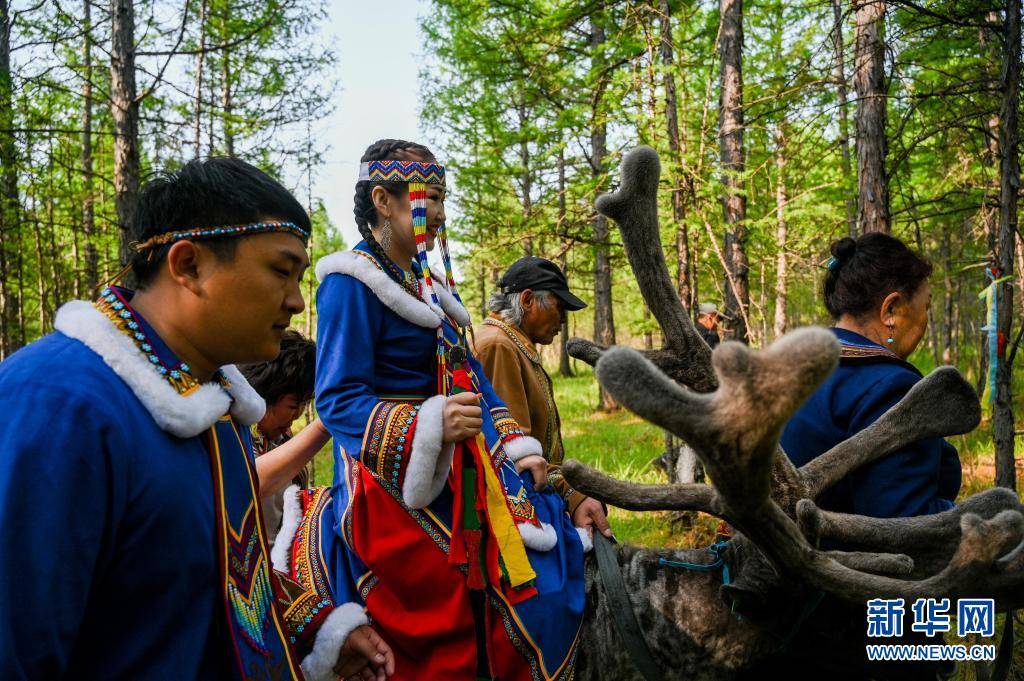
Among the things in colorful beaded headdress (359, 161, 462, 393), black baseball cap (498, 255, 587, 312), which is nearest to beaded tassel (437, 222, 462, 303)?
colorful beaded headdress (359, 161, 462, 393)

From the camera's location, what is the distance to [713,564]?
2514 mm

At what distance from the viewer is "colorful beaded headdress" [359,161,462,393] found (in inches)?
111

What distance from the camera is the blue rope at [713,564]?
98.3 inches

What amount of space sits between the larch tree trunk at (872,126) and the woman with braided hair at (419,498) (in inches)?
147

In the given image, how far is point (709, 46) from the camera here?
10.3 metres

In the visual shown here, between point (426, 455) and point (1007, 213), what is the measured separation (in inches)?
136

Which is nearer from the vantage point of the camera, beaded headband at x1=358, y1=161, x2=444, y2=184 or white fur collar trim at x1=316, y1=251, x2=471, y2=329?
white fur collar trim at x1=316, y1=251, x2=471, y2=329

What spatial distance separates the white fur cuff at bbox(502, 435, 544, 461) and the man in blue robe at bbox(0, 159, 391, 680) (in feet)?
4.56

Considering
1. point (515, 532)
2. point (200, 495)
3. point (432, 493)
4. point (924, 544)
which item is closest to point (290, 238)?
point (200, 495)

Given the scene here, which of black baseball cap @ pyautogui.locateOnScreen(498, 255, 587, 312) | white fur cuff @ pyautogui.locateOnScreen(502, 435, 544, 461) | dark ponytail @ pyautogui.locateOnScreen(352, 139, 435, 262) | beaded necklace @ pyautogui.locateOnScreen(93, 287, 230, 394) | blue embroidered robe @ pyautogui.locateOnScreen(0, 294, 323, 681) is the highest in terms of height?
dark ponytail @ pyautogui.locateOnScreen(352, 139, 435, 262)

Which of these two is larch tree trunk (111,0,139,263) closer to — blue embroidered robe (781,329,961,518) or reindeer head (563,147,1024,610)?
reindeer head (563,147,1024,610)

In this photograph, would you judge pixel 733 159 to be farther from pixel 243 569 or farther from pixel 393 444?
pixel 243 569

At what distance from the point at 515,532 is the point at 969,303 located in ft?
82.2

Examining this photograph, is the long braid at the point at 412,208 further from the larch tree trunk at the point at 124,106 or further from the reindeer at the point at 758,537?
the larch tree trunk at the point at 124,106
